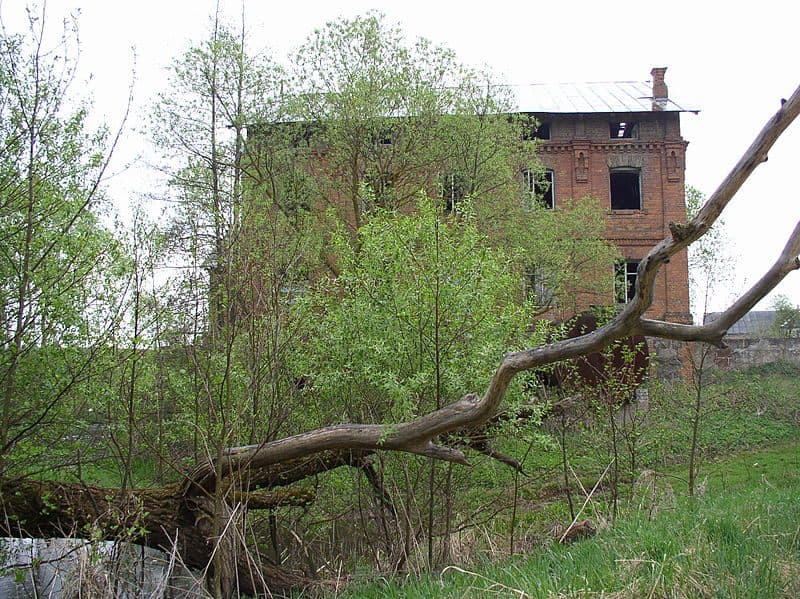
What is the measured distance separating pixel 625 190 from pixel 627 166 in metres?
1.19

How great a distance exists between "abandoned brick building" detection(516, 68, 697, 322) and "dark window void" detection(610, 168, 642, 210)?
34 mm

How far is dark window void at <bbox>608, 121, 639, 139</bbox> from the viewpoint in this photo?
1035 inches

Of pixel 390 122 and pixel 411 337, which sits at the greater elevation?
pixel 390 122

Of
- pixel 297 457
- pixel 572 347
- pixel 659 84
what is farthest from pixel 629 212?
pixel 297 457

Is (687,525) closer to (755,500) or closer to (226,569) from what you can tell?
(755,500)

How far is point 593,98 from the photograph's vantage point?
2752 centimetres

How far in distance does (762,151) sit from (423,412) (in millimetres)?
3985

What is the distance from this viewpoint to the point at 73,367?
6.56m

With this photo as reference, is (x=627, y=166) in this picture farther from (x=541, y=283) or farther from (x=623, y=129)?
(x=541, y=283)

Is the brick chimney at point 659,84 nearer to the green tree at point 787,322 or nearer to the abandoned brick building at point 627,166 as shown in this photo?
the abandoned brick building at point 627,166

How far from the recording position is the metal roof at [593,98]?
1022 inches

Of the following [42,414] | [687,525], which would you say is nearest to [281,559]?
[42,414]

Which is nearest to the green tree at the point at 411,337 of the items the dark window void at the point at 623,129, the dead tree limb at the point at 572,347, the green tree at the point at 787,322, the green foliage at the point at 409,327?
the green foliage at the point at 409,327

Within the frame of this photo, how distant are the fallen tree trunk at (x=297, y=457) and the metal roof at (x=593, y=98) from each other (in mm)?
20226
